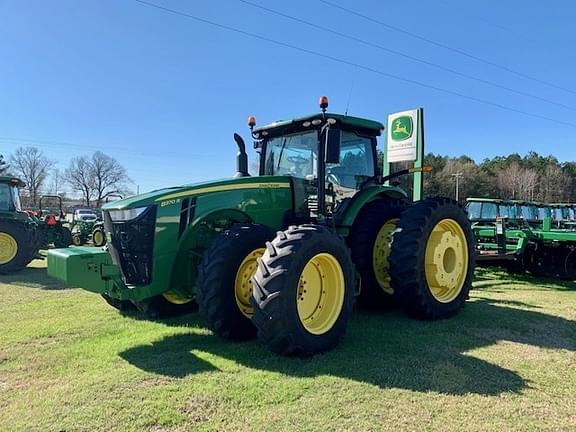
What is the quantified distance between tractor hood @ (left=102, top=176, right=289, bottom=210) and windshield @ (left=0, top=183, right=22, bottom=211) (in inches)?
347

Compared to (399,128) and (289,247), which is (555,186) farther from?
(289,247)

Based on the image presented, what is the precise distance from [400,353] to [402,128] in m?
7.99

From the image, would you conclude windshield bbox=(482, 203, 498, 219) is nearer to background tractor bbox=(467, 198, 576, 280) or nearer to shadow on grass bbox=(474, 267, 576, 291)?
background tractor bbox=(467, 198, 576, 280)

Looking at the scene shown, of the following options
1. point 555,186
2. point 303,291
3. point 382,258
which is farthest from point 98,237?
point 555,186

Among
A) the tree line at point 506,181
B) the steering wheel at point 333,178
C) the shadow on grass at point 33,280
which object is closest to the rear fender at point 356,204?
the steering wheel at point 333,178

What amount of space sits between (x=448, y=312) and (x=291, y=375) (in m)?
2.74

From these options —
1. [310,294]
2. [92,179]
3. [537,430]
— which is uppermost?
[92,179]

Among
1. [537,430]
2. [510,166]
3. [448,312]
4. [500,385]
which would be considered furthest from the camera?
[510,166]

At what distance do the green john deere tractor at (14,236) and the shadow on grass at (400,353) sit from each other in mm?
7611

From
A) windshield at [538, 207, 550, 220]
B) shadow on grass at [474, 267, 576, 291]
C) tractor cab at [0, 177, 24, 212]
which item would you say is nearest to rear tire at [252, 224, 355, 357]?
shadow on grass at [474, 267, 576, 291]

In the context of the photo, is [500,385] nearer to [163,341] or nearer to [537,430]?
[537,430]

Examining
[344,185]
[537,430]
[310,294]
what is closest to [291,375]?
[310,294]

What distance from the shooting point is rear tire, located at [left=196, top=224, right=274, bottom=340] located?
14.1 ft

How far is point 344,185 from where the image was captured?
6.05 metres
